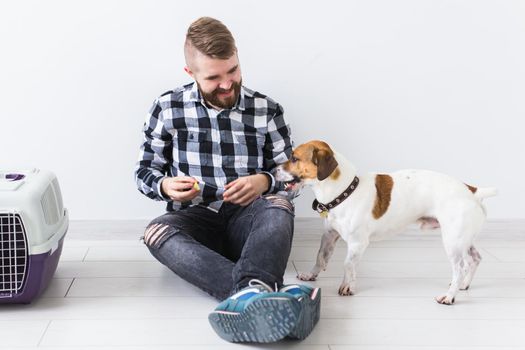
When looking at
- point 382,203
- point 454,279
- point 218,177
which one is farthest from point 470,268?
point 218,177

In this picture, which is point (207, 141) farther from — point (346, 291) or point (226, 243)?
point (346, 291)

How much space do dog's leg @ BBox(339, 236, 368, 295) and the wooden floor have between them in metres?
0.03

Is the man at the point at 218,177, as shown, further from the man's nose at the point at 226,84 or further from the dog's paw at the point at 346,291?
the dog's paw at the point at 346,291

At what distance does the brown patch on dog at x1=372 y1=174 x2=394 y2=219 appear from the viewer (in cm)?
188

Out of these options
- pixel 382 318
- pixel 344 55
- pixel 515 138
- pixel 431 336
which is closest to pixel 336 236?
pixel 382 318

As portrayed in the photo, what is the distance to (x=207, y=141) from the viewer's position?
202 cm

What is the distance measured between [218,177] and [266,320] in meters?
0.67

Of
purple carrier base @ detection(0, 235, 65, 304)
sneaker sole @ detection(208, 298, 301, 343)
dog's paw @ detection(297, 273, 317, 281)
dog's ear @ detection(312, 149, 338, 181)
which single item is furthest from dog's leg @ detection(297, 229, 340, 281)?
purple carrier base @ detection(0, 235, 65, 304)

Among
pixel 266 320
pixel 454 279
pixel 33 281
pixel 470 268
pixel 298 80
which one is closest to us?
pixel 266 320

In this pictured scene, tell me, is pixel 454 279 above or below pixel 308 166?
below

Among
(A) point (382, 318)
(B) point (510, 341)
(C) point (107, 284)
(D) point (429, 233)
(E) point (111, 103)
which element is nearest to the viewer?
(B) point (510, 341)

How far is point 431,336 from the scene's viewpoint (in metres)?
1.58

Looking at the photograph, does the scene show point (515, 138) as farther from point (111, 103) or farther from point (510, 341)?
point (111, 103)

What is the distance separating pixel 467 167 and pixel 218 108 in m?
0.92
